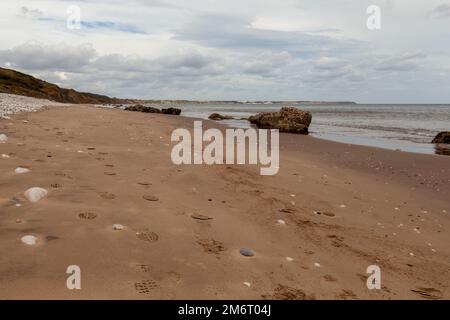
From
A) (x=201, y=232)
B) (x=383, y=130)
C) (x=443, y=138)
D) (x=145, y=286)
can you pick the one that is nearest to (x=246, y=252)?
(x=201, y=232)

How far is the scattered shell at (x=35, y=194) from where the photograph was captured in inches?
193

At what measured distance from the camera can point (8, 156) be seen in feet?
23.5

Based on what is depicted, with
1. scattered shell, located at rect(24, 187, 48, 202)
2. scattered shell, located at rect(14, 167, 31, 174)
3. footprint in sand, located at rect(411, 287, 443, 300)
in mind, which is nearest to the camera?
footprint in sand, located at rect(411, 287, 443, 300)

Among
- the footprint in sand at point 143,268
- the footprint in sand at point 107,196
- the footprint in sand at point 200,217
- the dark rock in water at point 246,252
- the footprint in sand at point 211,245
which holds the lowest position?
the dark rock in water at point 246,252

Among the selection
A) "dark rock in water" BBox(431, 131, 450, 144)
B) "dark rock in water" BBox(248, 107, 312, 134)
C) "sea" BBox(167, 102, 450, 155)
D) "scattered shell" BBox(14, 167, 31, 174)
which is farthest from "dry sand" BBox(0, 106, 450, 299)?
"dark rock in water" BBox(248, 107, 312, 134)

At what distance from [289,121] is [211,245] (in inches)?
1002

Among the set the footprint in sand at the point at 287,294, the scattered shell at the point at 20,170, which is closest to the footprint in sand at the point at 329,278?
the footprint in sand at the point at 287,294

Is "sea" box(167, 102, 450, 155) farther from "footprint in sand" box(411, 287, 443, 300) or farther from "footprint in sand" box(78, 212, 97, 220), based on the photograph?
"footprint in sand" box(78, 212, 97, 220)

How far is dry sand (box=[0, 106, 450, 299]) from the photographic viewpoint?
11.4ft

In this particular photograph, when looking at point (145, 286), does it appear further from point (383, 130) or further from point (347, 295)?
point (383, 130)

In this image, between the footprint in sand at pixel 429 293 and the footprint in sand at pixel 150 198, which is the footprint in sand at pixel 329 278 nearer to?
the footprint in sand at pixel 429 293

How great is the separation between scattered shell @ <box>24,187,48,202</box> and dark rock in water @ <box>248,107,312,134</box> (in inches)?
948

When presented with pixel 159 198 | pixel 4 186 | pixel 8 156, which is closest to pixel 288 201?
pixel 159 198

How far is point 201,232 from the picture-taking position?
4773 mm
